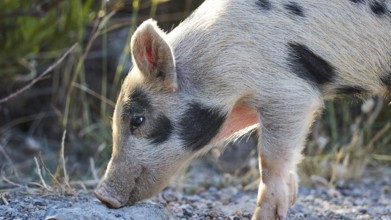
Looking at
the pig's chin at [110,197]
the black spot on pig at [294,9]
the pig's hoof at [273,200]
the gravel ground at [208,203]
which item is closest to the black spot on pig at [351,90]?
the black spot on pig at [294,9]

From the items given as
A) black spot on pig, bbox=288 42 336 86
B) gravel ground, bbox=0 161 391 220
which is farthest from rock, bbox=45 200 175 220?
black spot on pig, bbox=288 42 336 86

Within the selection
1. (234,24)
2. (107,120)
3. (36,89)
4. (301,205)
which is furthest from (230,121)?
(36,89)

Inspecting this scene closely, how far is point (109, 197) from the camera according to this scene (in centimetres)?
398

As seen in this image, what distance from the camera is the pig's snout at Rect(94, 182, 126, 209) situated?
156 inches

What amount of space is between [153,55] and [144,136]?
40 centimetres

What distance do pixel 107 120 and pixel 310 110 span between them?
2589 millimetres

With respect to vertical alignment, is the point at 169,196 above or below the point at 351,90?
below

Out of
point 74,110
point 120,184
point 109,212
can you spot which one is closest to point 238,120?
point 120,184

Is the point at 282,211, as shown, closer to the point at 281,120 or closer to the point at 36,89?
the point at 281,120

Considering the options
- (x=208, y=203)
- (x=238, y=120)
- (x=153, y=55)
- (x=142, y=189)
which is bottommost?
(x=208, y=203)

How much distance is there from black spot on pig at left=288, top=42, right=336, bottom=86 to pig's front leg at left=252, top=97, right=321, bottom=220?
12 cm

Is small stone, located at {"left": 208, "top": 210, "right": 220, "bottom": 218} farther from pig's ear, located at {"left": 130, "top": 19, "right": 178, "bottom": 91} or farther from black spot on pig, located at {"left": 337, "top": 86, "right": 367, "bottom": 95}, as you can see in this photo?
black spot on pig, located at {"left": 337, "top": 86, "right": 367, "bottom": 95}

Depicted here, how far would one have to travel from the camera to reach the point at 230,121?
417 cm

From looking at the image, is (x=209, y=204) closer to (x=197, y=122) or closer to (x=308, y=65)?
(x=197, y=122)
